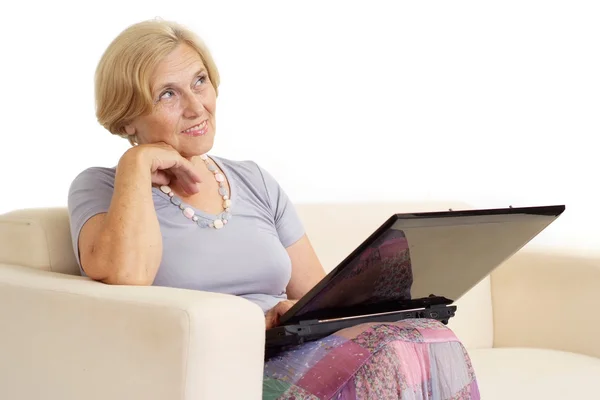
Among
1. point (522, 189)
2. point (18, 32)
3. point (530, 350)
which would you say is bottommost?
point (530, 350)

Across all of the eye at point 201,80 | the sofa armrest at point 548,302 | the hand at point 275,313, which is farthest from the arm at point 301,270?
the sofa armrest at point 548,302

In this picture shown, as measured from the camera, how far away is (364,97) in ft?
9.41

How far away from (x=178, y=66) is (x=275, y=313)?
504 millimetres

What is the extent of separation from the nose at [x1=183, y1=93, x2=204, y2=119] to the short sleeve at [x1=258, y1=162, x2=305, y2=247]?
0.23 metres

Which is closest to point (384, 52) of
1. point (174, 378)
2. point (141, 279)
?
point (141, 279)

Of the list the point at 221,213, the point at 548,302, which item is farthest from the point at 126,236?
the point at 548,302

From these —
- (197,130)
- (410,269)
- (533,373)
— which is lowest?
(533,373)

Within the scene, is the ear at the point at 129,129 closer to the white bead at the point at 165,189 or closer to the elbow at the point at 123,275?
the white bead at the point at 165,189

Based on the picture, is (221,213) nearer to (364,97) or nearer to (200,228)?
(200,228)

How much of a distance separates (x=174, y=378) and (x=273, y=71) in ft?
5.10

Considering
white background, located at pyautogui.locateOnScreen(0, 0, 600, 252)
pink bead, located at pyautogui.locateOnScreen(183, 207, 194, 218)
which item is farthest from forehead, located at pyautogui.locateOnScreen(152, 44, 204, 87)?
white background, located at pyautogui.locateOnScreen(0, 0, 600, 252)

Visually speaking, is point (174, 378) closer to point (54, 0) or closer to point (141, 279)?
point (141, 279)

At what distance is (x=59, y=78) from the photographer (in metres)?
2.46

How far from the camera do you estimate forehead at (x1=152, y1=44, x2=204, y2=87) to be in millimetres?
1811
